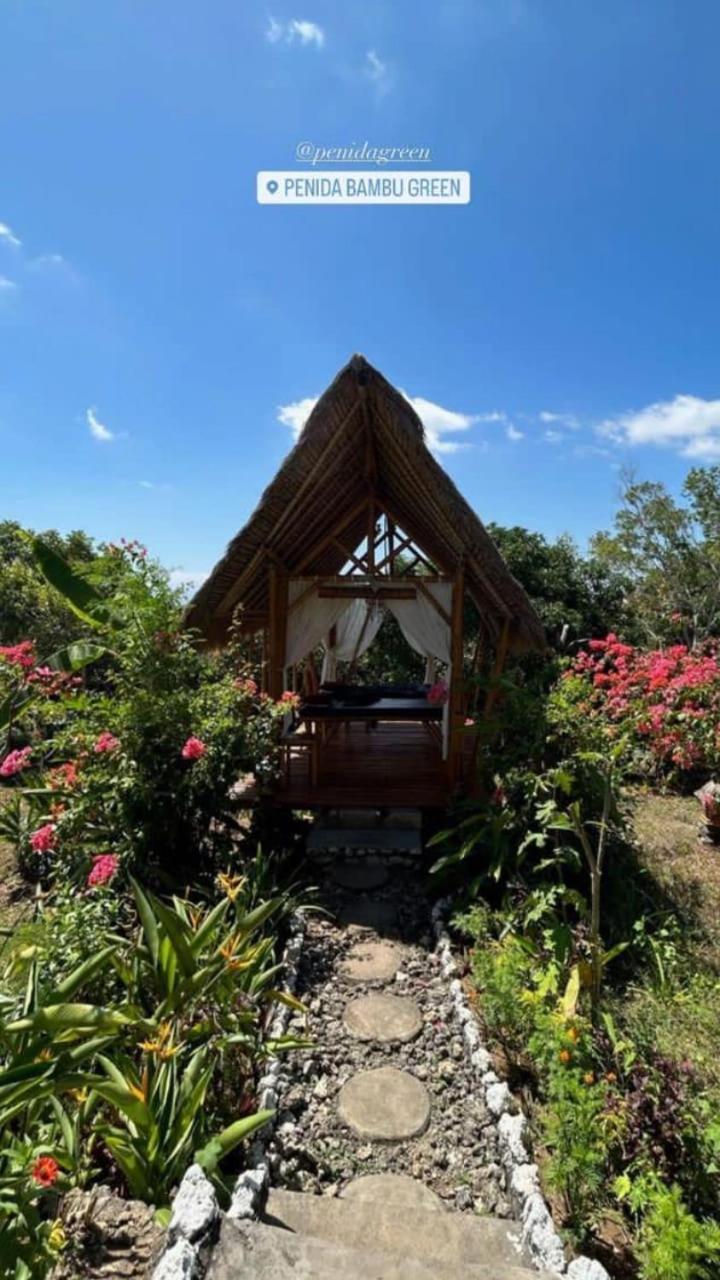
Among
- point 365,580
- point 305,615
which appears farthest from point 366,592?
point 305,615

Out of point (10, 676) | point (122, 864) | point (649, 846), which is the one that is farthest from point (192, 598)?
point (649, 846)

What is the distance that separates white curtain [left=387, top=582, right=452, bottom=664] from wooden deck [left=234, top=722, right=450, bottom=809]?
133 cm

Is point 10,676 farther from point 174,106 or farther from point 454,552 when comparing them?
point 174,106

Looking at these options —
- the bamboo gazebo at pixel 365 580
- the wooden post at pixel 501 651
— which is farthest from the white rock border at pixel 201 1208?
the wooden post at pixel 501 651

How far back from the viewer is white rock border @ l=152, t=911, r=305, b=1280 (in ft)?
5.51

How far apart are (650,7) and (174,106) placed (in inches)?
155

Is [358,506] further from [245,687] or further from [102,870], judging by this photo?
[102,870]

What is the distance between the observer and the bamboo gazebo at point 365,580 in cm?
532

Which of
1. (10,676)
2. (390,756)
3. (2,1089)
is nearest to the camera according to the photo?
(2,1089)

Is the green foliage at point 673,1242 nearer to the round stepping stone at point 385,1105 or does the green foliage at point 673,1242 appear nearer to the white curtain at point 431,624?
the round stepping stone at point 385,1105

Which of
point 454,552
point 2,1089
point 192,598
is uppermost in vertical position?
point 454,552

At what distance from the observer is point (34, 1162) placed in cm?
187

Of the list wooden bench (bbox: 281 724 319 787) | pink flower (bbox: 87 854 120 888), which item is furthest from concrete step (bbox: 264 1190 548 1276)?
wooden bench (bbox: 281 724 319 787)

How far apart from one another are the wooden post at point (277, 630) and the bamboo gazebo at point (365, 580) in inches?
0.5
